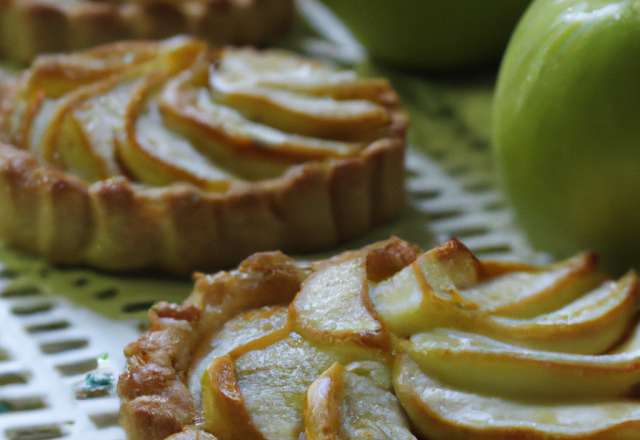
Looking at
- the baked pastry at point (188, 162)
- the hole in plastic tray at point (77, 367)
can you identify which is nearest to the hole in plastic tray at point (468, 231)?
the baked pastry at point (188, 162)

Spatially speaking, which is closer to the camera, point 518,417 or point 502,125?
point 518,417

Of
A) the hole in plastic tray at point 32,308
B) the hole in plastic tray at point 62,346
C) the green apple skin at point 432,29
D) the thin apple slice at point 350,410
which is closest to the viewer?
the thin apple slice at point 350,410

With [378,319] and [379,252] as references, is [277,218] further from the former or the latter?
[378,319]

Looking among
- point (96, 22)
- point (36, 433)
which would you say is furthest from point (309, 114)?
point (96, 22)

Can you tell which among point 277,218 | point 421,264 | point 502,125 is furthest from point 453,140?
point 421,264

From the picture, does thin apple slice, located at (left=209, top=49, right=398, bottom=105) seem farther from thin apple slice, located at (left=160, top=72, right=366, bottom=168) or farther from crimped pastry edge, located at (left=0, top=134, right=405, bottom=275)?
crimped pastry edge, located at (left=0, top=134, right=405, bottom=275)

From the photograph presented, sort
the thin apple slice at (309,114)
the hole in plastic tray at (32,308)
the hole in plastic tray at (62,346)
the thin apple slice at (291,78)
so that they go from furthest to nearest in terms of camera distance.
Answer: the thin apple slice at (291,78) → the thin apple slice at (309,114) → the hole in plastic tray at (32,308) → the hole in plastic tray at (62,346)

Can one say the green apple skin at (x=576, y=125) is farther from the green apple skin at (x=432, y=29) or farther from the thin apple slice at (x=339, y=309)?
the green apple skin at (x=432, y=29)
